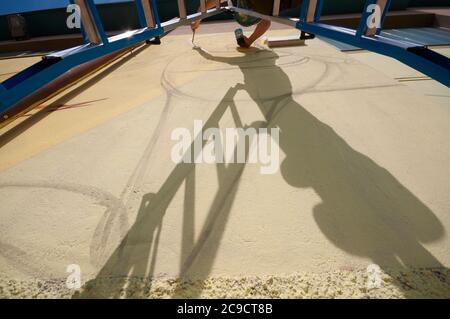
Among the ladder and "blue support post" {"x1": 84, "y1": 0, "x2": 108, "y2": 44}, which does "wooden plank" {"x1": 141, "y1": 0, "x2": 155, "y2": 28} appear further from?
"blue support post" {"x1": 84, "y1": 0, "x2": 108, "y2": 44}

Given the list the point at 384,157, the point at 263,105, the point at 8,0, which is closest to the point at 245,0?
the point at 263,105

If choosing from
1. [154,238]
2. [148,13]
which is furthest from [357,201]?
[148,13]

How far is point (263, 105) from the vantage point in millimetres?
2639

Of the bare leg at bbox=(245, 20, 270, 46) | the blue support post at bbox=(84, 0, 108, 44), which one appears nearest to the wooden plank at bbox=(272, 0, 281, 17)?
the bare leg at bbox=(245, 20, 270, 46)

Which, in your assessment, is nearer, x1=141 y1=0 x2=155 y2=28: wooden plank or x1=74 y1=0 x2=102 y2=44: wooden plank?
x1=74 y1=0 x2=102 y2=44: wooden plank

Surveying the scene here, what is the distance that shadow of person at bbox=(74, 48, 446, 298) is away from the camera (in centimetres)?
115

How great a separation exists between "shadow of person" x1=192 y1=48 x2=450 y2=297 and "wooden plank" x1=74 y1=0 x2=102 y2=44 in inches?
59.8

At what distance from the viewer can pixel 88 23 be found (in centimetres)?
155

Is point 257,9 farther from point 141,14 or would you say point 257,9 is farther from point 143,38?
point 143,38

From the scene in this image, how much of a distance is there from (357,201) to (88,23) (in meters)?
1.99

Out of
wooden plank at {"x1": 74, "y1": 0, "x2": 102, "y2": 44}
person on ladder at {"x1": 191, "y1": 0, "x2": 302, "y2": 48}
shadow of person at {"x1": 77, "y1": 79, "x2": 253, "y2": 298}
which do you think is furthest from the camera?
person on ladder at {"x1": 191, "y1": 0, "x2": 302, "y2": 48}

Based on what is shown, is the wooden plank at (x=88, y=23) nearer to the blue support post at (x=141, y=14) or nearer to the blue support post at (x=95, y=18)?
the blue support post at (x=95, y=18)

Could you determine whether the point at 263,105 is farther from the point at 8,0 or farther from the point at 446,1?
the point at 8,0
